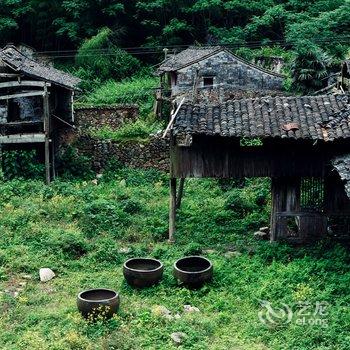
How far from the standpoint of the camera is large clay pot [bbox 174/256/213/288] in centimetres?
1364

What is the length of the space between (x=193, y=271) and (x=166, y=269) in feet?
2.85

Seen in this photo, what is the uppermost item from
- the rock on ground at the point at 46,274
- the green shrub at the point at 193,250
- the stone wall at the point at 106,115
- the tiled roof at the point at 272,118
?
the tiled roof at the point at 272,118

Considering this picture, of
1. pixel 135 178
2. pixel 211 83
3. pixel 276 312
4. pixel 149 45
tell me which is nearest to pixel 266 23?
pixel 149 45

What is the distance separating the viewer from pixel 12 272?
1478 centimetres

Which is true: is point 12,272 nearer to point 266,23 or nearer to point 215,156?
point 215,156

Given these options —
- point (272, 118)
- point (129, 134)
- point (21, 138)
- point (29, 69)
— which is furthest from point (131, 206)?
point (29, 69)

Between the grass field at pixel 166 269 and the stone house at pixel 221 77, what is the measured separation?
899cm

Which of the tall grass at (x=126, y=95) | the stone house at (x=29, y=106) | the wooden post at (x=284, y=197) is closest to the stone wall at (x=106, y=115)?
the stone house at (x=29, y=106)

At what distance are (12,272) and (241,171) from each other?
7025 mm

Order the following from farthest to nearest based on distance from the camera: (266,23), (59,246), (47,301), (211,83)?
(266,23) < (211,83) < (59,246) < (47,301)

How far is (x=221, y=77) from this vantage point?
99.6 feet

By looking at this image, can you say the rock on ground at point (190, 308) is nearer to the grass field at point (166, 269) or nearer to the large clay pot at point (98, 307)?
the grass field at point (166, 269)

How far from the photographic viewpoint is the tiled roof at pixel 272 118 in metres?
15.5

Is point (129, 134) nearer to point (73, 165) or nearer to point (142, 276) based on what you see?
point (73, 165)
